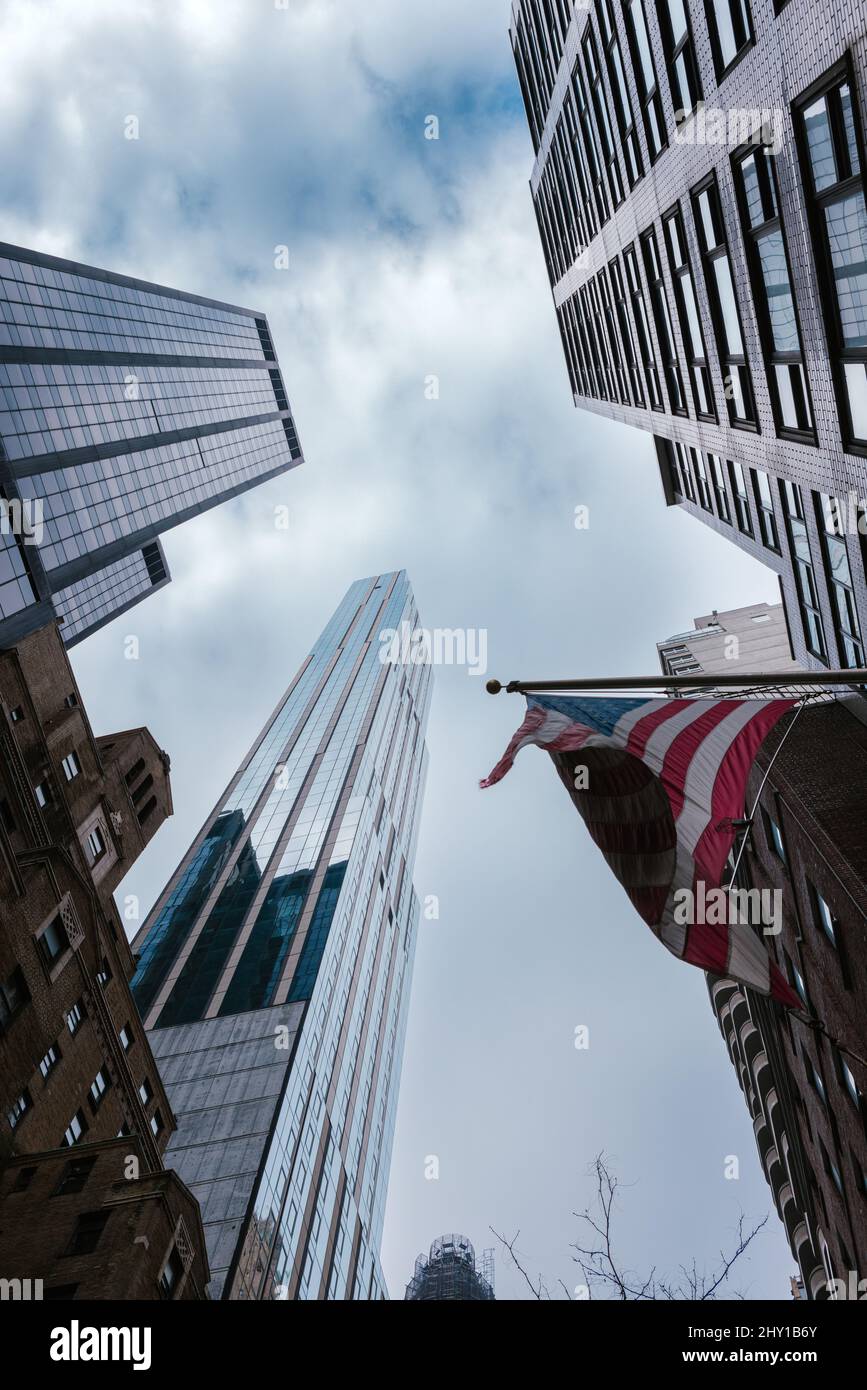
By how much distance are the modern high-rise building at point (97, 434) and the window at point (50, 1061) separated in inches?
728

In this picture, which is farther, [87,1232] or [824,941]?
[87,1232]

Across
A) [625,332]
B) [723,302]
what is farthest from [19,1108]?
[625,332]

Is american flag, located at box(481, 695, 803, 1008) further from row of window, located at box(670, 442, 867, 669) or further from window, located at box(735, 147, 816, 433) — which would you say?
window, located at box(735, 147, 816, 433)

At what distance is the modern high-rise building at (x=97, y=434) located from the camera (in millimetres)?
46969

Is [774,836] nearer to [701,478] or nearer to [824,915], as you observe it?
[824,915]

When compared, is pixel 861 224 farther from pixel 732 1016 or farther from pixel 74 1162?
pixel 732 1016

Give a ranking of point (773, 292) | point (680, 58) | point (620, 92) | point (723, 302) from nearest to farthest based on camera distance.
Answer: point (773, 292) → point (680, 58) → point (723, 302) → point (620, 92)

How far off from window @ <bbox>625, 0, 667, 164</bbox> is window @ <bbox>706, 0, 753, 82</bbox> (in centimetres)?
629

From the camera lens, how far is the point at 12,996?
24734 mm

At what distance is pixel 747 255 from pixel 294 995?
6194 centimetres

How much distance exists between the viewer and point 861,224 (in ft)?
49.9

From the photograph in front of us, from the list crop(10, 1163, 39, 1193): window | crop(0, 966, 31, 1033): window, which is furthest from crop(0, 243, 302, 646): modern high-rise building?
crop(10, 1163, 39, 1193): window

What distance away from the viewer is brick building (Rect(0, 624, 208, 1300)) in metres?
22.1
